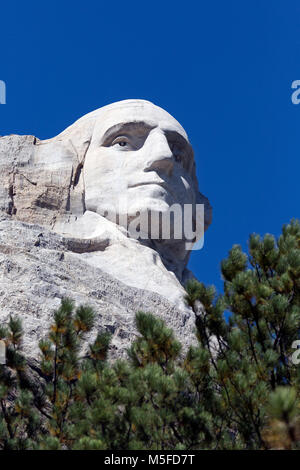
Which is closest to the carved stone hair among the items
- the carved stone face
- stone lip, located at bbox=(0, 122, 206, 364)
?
stone lip, located at bbox=(0, 122, 206, 364)

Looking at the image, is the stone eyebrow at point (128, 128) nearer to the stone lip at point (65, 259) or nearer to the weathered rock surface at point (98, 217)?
the weathered rock surface at point (98, 217)

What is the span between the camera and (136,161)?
10539mm

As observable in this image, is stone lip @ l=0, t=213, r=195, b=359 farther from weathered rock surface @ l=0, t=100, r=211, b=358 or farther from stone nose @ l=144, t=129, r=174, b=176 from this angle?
stone nose @ l=144, t=129, r=174, b=176

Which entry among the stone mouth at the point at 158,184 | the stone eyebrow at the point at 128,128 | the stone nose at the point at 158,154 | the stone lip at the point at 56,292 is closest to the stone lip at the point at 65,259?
the stone lip at the point at 56,292

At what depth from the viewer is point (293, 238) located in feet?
24.1

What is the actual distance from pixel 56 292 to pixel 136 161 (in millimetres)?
2692

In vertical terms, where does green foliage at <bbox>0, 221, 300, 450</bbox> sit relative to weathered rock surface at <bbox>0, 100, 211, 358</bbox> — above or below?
below

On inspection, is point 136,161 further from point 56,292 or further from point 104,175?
point 56,292

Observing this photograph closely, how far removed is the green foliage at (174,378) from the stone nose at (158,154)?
3.36 meters

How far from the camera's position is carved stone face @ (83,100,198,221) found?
33.9ft

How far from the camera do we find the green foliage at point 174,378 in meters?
5.77

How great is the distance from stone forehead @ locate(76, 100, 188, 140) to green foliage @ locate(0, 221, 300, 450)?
3.98 metres
